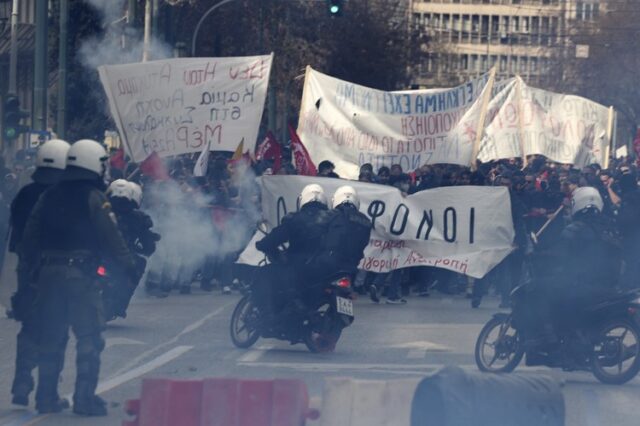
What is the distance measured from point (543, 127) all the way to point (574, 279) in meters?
18.5

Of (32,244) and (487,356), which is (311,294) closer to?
(487,356)

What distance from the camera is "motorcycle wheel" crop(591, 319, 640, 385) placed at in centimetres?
1251

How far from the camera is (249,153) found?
23.0 m

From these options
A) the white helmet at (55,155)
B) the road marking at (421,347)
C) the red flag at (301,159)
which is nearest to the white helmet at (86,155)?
the white helmet at (55,155)

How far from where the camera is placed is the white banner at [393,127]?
80.5ft

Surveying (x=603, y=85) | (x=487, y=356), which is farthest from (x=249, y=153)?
(x=603, y=85)

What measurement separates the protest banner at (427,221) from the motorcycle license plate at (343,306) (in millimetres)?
5487

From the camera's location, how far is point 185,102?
71.2 feet

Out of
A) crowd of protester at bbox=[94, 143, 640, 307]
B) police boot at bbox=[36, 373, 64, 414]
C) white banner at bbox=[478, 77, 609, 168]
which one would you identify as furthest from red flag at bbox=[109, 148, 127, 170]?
police boot at bbox=[36, 373, 64, 414]

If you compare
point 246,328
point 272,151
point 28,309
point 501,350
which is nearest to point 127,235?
point 246,328

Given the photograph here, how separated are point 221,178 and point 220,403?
14.9m

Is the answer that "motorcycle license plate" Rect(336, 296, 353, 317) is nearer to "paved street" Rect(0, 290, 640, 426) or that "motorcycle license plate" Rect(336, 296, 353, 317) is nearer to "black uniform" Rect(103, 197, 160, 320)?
"paved street" Rect(0, 290, 640, 426)

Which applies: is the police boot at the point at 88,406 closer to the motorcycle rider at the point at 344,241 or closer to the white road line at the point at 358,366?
the white road line at the point at 358,366

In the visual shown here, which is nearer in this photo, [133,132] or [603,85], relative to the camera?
[133,132]
